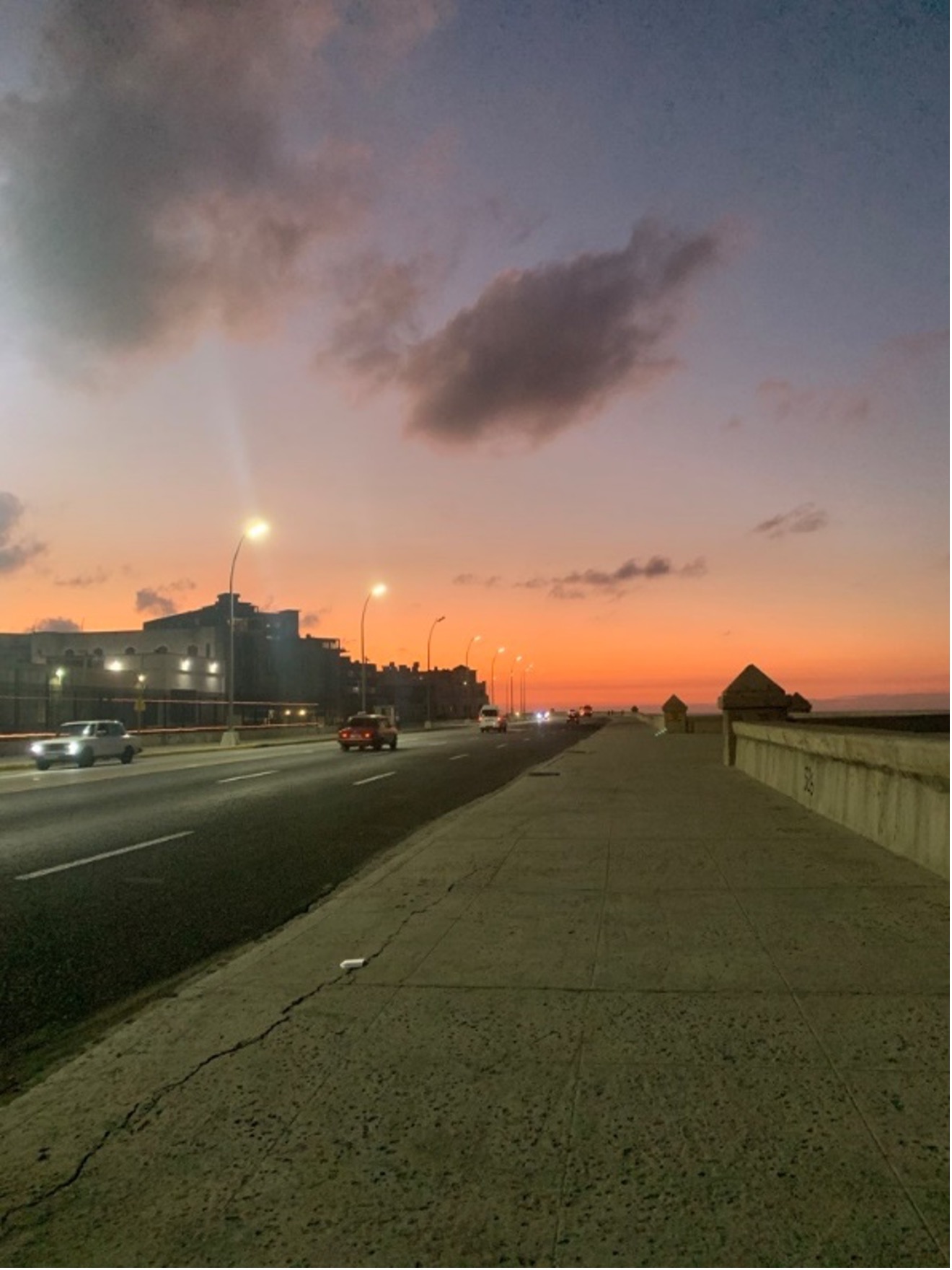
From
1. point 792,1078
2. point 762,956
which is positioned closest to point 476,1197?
point 792,1078

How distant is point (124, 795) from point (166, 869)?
858 cm

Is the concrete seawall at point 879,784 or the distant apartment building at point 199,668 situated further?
the distant apartment building at point 199,668

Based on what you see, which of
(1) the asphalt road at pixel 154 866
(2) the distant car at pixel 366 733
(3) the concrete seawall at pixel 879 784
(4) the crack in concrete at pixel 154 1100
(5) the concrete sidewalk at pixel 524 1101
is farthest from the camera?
(2) the distant car at pixel 366 733

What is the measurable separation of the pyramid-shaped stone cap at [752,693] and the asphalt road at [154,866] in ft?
17.4

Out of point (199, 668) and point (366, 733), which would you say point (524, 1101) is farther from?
point (199, 668)

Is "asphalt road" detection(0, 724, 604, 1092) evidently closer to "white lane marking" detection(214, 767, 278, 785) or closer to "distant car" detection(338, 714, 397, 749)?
"white lane marking" detection(214, 767, 278, 785)

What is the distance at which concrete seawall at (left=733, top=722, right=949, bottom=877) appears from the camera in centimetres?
834

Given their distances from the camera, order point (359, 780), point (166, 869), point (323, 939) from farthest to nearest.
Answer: point (359, 780)
point (166, 869)
point (323, 939)

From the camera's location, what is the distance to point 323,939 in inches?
273

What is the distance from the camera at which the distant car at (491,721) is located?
217 feet

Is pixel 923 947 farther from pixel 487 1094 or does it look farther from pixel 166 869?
pixel 166 869

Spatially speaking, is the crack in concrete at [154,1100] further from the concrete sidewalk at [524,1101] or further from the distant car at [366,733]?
the distant car at [366,733]

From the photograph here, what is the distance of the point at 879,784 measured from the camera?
10.1 m

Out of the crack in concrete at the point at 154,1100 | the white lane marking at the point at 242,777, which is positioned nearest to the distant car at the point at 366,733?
the white lane marking at the point at 242,777
